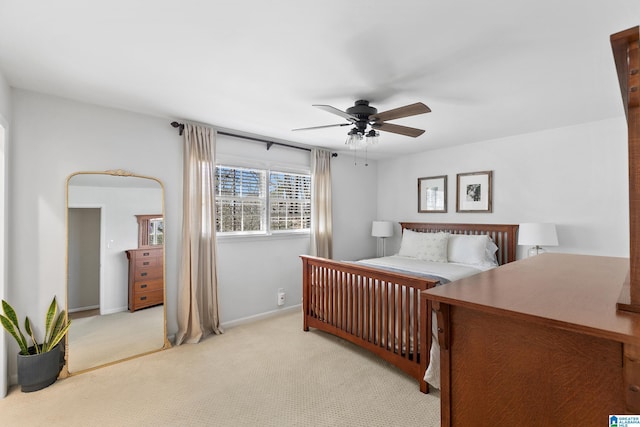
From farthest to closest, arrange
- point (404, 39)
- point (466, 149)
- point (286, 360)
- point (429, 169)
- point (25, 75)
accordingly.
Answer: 1. point (429, 169)
2. point (466, 149)
3. point (286, 360)
4. point (25, 75)
5. point (404, 39)

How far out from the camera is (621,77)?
0.79 meters

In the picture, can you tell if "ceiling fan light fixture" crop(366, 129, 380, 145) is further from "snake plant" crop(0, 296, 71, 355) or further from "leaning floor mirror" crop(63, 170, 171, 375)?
"snake plant" crop(0, 296, 71, 355)

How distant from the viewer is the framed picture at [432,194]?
4656 millimetres

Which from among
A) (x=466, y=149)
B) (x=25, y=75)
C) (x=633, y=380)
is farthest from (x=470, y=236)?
(x=25, y=75)

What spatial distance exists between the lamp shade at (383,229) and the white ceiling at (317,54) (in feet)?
7.60

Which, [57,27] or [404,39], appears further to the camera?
[404,39]

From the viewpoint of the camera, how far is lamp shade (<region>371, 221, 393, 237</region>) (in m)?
5.05

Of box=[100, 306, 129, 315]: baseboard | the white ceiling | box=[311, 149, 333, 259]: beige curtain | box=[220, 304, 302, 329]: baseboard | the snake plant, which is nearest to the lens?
the white ceiling

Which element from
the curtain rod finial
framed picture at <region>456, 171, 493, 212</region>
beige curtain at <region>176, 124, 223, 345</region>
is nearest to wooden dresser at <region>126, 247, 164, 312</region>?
beige curtain at <region>176, 124, 223, 345</region>

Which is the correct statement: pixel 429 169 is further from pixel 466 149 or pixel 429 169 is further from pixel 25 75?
pixel 25 75

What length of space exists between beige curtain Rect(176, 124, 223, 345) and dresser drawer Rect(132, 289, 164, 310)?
19 cm

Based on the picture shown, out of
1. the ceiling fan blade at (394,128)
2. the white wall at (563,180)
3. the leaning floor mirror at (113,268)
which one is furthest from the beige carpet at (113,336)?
the white wall at (563,180)

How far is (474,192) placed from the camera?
171 inches

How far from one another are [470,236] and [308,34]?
11.2 feet
